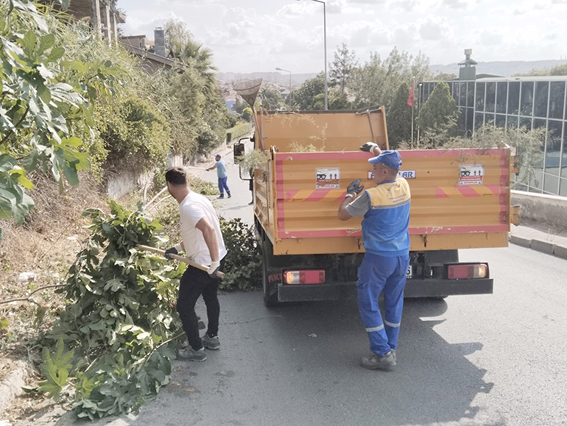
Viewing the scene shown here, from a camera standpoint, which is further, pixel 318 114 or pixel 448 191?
pixel 318 114

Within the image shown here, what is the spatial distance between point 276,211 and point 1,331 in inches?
104

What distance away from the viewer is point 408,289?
5.51 meters

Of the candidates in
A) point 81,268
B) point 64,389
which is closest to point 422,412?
point 64,389

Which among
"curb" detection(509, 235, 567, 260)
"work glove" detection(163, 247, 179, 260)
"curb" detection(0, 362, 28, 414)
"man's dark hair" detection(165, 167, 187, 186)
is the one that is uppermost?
"man's dark hair" detection(165, 167, 187, 186)

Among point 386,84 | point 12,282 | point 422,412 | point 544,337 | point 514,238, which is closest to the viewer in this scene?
point 422,412

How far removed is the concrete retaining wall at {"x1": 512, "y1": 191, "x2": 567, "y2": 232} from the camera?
1162cm

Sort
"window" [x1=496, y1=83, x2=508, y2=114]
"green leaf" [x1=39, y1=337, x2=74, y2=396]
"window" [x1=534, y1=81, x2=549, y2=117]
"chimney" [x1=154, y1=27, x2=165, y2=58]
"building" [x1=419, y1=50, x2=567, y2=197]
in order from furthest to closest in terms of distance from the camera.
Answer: "chimney" [x1=154, y1=27, x2=165, y2=58] → "window" [x1=496, y1=83, x2=508, y2=114] → "window" [x1=534, y1=81, x2=549, y2=117] → "building" [x1=419, y1=50, x2=567, y2=197] → "green leaf" [x1=39, y1=337, x2=74, y2=396]

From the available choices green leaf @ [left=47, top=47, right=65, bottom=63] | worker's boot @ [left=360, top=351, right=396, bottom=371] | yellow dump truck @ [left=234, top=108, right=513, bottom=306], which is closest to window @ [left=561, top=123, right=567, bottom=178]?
yellow dump truck @ [left=234, top=108, right=513, bottom=306]

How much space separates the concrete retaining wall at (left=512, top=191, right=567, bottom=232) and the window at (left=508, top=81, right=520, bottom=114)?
42.2 feet

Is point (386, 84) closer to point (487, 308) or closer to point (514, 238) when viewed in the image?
point (514, 238)

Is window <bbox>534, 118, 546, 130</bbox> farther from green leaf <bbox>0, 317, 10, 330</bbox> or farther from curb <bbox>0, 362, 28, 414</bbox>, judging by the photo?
curb <bbox>0, 362, 28, 414</bbox>

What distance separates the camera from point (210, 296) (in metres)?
5.41

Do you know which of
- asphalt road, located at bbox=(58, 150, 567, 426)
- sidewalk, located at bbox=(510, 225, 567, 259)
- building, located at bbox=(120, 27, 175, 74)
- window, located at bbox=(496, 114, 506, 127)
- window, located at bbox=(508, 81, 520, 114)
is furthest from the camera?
building, located at bbox=(120, 27, 175, 74)

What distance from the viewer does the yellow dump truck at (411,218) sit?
17.2 ft
